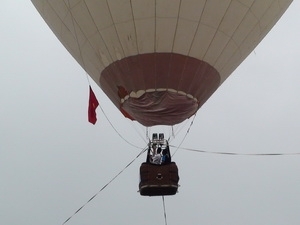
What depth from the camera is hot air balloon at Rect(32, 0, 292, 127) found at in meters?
7.32

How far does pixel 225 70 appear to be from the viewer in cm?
834

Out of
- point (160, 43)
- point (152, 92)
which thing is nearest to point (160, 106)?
point (152, 92)

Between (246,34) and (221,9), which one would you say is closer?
(221,9)

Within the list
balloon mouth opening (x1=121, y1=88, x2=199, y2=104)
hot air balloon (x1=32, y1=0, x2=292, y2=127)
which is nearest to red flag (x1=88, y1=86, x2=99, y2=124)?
hot air balloon (x1=32, y1=0, x2=292, y2=127)

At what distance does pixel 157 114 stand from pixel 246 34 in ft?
5.20

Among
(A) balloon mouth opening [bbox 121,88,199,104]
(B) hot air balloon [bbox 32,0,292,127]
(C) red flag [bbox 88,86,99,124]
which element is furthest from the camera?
(C) red flag [bbox 88,86,99,124]

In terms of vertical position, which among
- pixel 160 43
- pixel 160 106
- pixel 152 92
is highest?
pixel 160 43

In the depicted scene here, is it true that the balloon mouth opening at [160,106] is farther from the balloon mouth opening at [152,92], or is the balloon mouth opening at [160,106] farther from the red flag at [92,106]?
the red flag at [92,106]

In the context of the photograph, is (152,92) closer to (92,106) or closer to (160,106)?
(160,106)

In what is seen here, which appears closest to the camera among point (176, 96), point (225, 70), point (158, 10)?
point (158, 10)

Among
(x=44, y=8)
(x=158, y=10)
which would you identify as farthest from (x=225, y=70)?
(x=44, y=8)

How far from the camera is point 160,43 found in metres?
7.48

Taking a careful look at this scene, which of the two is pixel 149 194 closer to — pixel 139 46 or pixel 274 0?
pixel 139 46

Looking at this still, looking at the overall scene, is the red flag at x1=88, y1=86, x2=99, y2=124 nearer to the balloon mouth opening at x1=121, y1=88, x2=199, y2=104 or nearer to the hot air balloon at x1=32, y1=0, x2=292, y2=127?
→ the hot air balloon at x1=32, y1=0, x2=292, y2=127
